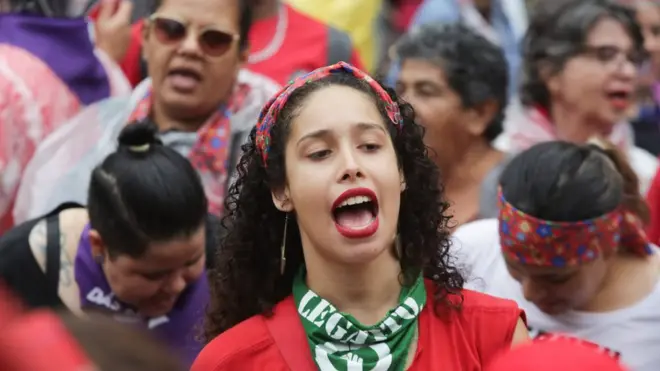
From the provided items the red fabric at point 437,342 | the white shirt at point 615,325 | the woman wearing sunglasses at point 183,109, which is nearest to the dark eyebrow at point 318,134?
the red fabric at point 437,342

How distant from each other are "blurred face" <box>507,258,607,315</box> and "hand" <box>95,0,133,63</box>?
2037mm

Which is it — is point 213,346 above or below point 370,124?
below

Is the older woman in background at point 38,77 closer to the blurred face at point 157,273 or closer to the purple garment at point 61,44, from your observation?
the purple garment at point 61,44

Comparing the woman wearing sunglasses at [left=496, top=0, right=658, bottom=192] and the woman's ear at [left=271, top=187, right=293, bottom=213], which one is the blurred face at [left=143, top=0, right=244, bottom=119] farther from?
the woman's ear at [left=271, top=187, right=293, bottom=213]

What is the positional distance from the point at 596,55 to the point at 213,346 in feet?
8.78

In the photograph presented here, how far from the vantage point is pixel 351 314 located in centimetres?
275

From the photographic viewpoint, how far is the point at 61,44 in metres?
4.52

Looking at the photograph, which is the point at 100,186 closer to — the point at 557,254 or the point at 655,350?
the point at 557,254

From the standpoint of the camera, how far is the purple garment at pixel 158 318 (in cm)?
368

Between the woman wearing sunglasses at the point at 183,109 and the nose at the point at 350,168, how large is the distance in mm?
1593

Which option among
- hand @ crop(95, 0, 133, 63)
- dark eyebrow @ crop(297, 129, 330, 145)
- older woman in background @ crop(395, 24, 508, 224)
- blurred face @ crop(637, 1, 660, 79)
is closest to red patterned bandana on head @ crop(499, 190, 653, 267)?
dark eyebrow @ crop(297, 129, 330, 145)

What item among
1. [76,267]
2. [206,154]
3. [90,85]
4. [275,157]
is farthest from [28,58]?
[275,157]

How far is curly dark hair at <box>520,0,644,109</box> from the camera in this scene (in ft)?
16.3

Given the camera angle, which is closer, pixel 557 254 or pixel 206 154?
pixel 557 254
